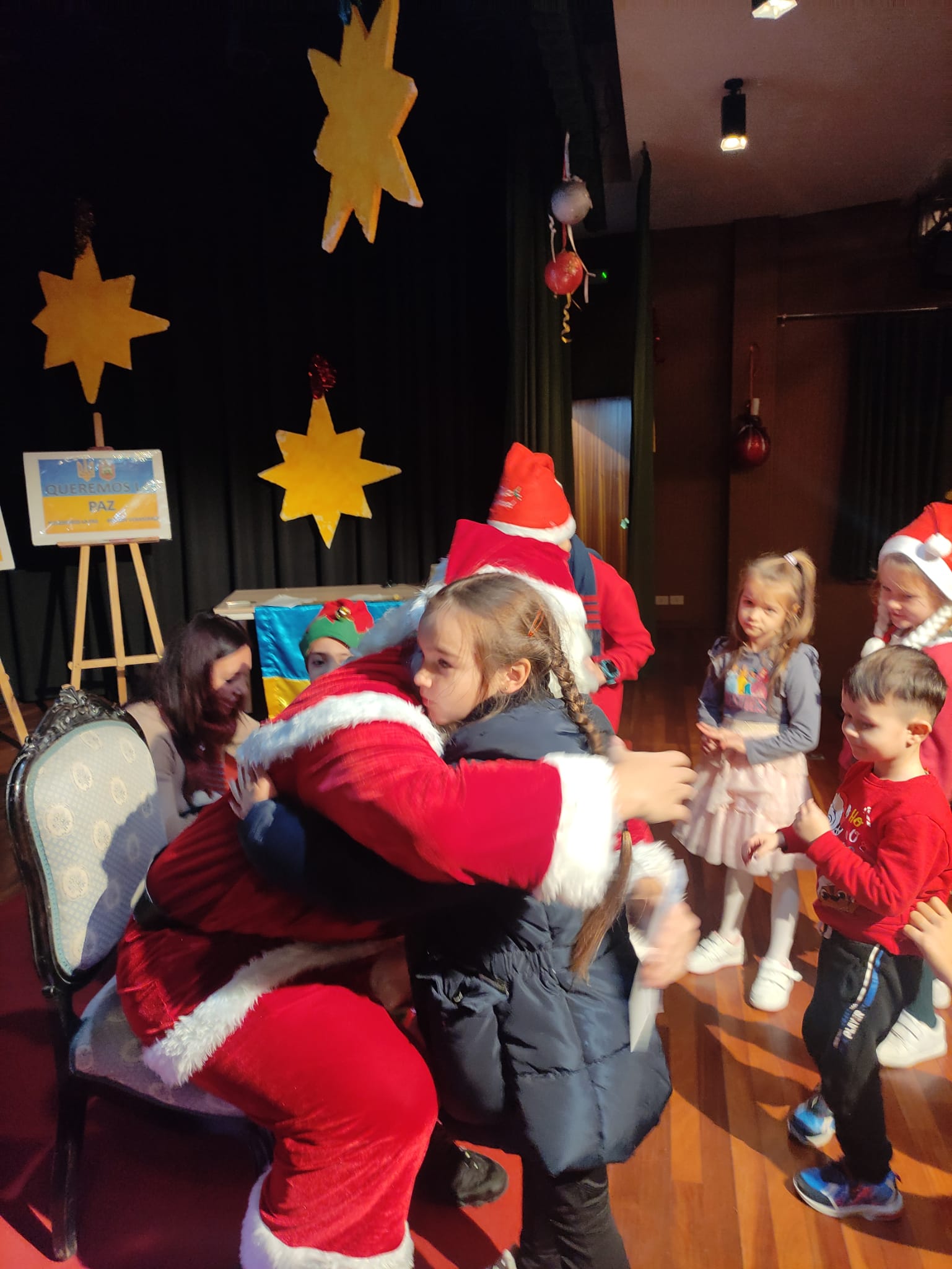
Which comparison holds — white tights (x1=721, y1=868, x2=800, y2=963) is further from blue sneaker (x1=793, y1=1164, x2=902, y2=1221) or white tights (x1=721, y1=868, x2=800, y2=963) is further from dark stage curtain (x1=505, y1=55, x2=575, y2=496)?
dark stage curtain (x1=505, y1=55, x2=575, y2=496)

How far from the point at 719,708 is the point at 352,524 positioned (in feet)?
11.0

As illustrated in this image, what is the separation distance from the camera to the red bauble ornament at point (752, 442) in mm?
5820

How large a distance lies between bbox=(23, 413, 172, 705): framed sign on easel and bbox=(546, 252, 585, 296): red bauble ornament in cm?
223

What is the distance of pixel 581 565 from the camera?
2.41 m

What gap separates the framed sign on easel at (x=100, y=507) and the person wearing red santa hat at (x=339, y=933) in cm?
340

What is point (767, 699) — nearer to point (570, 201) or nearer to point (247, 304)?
point (570, 201)

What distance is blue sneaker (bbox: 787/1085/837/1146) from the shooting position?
1517 millimetres

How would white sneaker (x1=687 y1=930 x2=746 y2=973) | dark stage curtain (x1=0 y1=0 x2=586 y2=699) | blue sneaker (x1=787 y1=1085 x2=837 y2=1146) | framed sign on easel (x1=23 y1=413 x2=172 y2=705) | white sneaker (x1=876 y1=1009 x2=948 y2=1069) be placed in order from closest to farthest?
blue sneaker (x1=787 y1=1085 x2=837 y2=1146), white sneaker (x1=876 y1=1009 x2=948 y2=1069), white sneaker (x1=687 y1=930 x2=746 y2=973), dark stage curtain (x1=0 y1=0 x2=586 y2=699), framed sign on easel (x1=23 y1=413 x2=172 y2=705)

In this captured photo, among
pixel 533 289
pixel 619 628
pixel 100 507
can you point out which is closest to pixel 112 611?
pixel 100 507

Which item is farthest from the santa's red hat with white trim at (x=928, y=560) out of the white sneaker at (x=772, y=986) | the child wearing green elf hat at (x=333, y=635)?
the child wearing green elf hat at (x=333, y=635)

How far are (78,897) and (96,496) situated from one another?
346 centimetres

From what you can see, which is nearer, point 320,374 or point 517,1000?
point 517,1000

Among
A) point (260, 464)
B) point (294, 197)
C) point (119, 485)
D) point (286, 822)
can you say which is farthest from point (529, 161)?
point (286, 822)

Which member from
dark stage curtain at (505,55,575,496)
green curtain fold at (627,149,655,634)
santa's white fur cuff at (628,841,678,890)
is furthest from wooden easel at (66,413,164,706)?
santa's white fur cuff at (628,841,678,890)
